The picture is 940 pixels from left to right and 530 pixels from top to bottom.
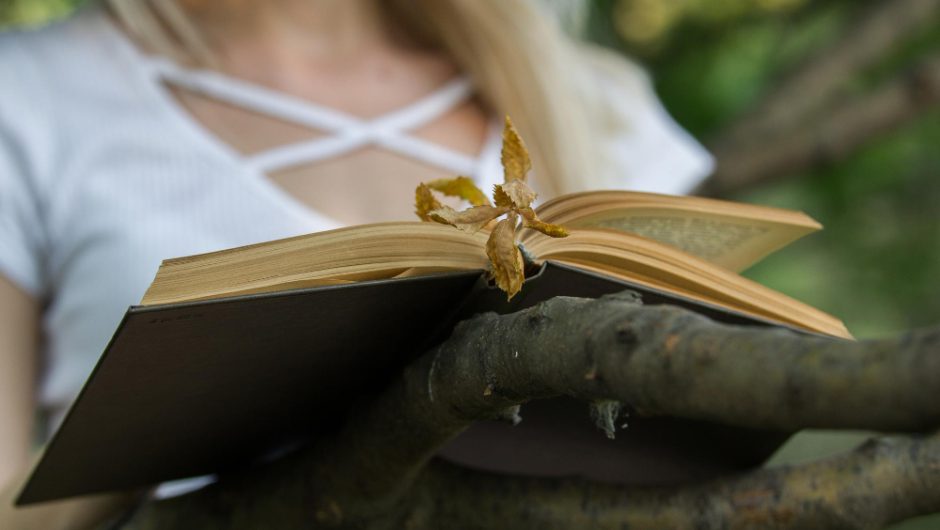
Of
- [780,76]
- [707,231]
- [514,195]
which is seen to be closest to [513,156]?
[514,195]

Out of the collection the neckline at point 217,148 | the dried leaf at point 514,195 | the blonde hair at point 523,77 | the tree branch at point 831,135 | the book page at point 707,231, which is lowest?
the dried leaf at point 514,195

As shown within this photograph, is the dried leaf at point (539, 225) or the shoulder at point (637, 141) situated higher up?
A: the shoulder at point (637, 141)

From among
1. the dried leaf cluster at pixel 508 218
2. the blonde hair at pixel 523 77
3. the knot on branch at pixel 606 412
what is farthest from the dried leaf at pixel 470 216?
the blonde hair at pixel 523 77

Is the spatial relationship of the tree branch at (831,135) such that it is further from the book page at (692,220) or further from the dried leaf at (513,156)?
the dried leaf at (513,156)

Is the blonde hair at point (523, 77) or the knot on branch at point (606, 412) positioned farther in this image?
the blonde hair at point (523, 77)

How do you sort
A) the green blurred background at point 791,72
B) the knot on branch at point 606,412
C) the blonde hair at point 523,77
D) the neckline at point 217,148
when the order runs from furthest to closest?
the green blurred background at point 791,72, the blonde hair at point 523,77, the neckline at point 217,148, the knot on branch at point 606,412

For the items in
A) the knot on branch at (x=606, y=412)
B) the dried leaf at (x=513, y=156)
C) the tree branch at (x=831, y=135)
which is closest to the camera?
the knot on branch at (x=606, y=412)
